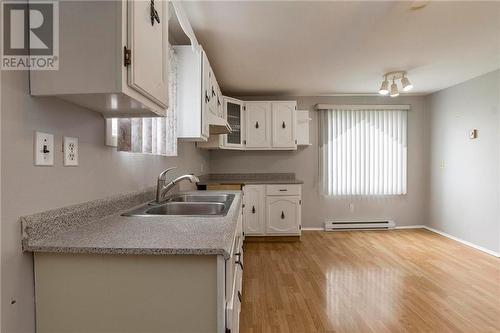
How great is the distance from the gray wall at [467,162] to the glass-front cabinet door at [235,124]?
10.1 feet

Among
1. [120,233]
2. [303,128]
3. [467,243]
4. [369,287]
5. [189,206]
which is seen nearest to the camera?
[120,233]

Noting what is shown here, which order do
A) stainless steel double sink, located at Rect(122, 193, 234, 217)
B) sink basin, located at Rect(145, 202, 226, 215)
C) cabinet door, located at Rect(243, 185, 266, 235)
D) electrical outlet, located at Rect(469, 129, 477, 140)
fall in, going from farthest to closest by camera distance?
cabinet door, located at Rect(243, 185, 266, 235) < electrical outlet, located at Rect(469, 129, 477, 140) < sink basin, located at Rect(145, 202, 226, 215) < stainless steel double sink, located at Rect(122, 193, 234, 217)

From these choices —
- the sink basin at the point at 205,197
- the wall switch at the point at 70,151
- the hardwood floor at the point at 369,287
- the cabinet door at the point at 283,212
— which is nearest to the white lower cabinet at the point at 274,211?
the cabinet door at the point at 283,212

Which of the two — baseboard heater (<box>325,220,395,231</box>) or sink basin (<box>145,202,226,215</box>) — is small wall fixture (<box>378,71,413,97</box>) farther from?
sink basin (<box>145,202,226,215</box>)

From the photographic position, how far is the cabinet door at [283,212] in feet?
12.9

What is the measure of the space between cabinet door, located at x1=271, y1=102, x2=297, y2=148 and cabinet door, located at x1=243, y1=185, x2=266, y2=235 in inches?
30.9

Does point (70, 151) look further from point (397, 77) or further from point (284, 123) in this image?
point (397, 77)

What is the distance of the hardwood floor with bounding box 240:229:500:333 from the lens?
1.93 metres

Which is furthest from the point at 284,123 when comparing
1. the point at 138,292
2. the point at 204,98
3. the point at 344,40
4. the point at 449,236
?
the point at 138,292

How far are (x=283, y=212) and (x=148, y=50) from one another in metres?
3.23

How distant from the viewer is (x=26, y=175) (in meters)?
0.85

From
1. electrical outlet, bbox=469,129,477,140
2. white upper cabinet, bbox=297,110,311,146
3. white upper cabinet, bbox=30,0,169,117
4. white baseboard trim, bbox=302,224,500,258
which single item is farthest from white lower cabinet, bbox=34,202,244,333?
electrical outlet, bbox=469,129,477,140

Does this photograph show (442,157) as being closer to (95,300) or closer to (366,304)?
(366,304)

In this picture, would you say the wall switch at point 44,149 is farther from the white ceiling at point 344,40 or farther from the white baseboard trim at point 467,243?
the white baseboard trim at point 467,243
